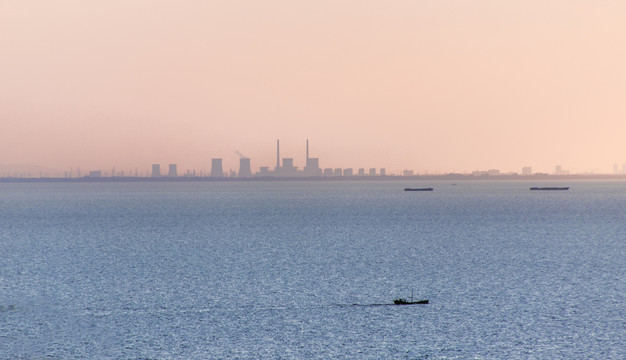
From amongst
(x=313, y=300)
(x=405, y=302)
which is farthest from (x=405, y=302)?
(x=313, y=300)

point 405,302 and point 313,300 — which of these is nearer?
point 405,302

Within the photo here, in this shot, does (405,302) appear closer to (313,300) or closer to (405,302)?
(405,302)

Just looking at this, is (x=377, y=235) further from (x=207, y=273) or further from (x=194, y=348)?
(x=194, y=348)

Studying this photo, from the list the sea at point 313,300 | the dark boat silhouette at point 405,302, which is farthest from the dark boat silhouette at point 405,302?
the sea at point 313,300

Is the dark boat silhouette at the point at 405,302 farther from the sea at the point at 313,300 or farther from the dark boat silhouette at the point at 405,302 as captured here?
the sea at the point at 313,300

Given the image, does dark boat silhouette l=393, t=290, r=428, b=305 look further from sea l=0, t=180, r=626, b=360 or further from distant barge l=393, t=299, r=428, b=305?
sea l=0, t=180, r=626, b=360

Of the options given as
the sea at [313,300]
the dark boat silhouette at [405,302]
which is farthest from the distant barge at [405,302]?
the sea at [313,300]

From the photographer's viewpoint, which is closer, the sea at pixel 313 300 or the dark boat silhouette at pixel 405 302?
the sea at pixel 313 300

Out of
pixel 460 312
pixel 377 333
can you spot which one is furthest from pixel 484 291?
pixel 377 333

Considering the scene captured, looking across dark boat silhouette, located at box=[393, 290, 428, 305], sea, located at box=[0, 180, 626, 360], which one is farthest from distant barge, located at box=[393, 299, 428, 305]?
sea, located at box=[0, 180, 626, 360]

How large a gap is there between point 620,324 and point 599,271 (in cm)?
956

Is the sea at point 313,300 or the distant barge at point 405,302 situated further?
the distant barge at point 405,302

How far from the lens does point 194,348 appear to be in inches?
496

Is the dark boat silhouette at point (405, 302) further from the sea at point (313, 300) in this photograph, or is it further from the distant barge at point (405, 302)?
the sea at point (313, 300)
